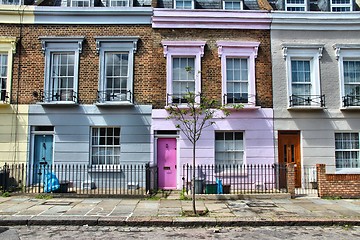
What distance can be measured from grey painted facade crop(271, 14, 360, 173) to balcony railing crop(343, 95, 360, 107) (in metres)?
0.20

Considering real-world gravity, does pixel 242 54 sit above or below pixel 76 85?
above

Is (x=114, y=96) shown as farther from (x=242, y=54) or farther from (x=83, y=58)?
(x=242, y=54)

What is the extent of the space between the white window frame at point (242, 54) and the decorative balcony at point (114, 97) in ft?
13.5

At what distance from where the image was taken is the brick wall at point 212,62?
45.7ft

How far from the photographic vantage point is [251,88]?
1395cm

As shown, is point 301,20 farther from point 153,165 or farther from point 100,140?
point 100,140

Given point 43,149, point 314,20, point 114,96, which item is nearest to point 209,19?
point 314,20

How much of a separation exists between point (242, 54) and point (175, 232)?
8924 millimetres

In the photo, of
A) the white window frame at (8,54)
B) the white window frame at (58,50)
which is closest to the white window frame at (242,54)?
the white window frame at (58,50)

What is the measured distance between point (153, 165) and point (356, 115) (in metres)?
9.20

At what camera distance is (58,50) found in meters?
14.0

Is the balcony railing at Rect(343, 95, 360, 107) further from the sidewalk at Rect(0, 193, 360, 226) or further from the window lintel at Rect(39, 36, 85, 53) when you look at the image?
the window lintel at Rect(39, 36, 85, 53)

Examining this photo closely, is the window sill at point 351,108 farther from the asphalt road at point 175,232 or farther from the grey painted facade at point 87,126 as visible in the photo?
the grey painted facade at point 87,126

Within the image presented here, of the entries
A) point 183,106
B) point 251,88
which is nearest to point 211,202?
point 183,106
